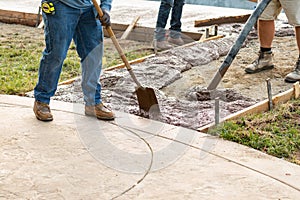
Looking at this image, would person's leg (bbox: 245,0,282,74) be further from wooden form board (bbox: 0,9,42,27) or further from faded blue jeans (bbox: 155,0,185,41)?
wooden form board (bbox: 0,9,42,27)

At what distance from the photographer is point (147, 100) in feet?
15.0

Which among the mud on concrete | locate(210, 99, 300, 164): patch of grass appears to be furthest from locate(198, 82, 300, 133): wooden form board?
the mud on concrete

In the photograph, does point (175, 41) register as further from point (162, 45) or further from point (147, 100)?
point (147, 100)

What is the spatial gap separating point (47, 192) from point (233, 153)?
1.26 metres

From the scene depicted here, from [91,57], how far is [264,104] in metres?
1.44

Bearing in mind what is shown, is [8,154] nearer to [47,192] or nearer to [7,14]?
[47,192]

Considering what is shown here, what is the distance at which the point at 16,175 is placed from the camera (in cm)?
341

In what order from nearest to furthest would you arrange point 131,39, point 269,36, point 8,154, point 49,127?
point 8,154 < point 49,127 < point 269,36 < point 131,39

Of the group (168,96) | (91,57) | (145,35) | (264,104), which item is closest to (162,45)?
(145,35)

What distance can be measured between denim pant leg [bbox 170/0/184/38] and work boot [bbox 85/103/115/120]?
3.26m

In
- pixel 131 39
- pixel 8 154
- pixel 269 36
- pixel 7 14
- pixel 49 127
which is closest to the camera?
pixel 8 154

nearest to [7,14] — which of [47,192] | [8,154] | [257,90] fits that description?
[257,90]

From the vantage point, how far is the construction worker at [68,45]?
4.16 meters

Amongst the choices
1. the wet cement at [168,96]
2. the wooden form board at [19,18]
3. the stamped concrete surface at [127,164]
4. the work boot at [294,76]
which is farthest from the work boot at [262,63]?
the wooden form board at [19,18]
